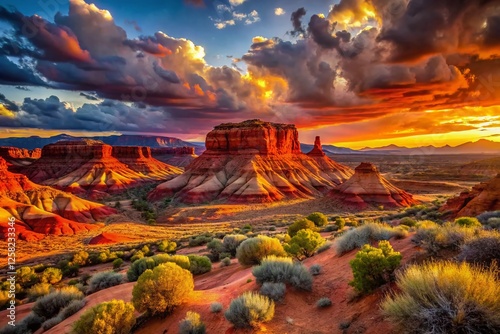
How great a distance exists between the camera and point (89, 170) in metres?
110

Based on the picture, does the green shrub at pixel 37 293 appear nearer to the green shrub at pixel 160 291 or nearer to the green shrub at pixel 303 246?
the green shrub at pixel 160 291

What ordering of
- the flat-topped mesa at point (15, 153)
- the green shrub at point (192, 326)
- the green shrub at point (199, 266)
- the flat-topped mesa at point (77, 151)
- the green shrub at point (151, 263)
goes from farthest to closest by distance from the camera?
1. the flat-topped mesa at point (15, 153)
2. the flat-topped mesa at point (77, 151)
3. the green shrub at point (199, 266)
4. the green shrub at point (151, 263)
5. the green shrub at point (192, 326)

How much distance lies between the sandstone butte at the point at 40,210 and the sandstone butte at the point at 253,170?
22898 millimetres

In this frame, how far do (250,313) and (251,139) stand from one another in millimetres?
84796

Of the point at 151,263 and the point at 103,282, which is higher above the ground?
the point at 151,263

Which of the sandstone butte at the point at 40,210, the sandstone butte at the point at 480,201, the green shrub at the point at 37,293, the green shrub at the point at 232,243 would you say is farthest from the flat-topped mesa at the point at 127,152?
the sandstone butte at the point at 480,201

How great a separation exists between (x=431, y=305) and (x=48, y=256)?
41.8 m

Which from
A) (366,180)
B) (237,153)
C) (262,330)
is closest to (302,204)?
(366,180)

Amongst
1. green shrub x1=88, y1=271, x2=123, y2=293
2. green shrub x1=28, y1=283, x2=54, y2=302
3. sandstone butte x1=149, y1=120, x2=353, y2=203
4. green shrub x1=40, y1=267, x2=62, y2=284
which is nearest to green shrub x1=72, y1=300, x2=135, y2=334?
green shrub x1=88, y1=271, x2=123, y2=293

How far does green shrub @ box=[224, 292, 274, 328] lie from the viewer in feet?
26.3

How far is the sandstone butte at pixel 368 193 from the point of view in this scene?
58219mm

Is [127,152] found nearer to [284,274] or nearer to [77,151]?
[77,151]

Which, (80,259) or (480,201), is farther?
(80,259)

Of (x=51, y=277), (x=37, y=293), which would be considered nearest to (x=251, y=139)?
(x=51, y=277)
